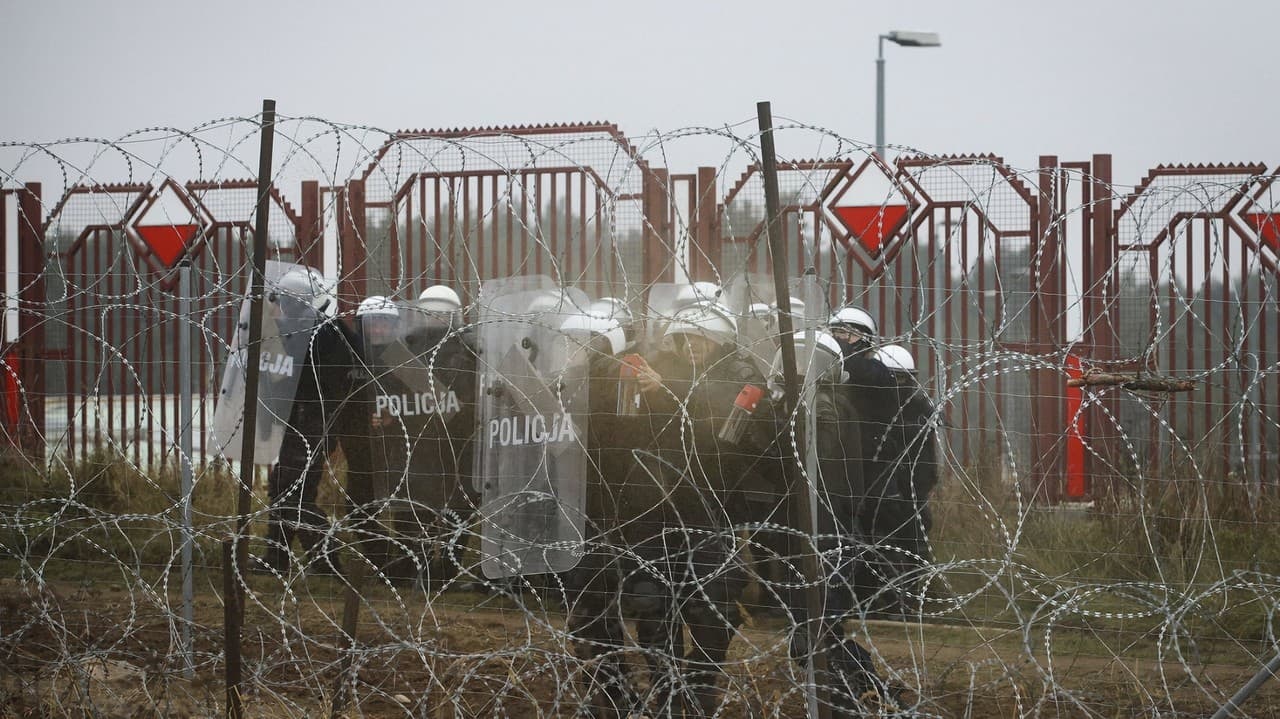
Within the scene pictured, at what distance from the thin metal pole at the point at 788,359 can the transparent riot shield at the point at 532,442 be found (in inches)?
30.4

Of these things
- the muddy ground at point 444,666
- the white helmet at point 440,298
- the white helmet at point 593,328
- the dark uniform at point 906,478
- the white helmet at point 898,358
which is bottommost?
the muddy ground at point 444,666

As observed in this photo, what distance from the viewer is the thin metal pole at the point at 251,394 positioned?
3.61 metres

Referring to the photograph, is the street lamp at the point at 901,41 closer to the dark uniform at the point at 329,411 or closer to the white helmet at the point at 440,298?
the white helmet at the point at 440,298

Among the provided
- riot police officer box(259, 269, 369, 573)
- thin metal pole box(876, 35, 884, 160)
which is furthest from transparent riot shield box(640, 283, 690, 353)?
thin metal pole box(876, 35, 884, 160)

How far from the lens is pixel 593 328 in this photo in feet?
13.1

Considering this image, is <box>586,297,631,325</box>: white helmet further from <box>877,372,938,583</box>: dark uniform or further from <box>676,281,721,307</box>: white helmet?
<box>877,372,938,583</box>: dark uniform

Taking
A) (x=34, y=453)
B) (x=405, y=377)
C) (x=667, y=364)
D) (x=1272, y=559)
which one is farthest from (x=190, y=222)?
(x=1272, y=559)

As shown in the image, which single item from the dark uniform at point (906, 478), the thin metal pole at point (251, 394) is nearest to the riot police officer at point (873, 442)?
the dark uniform at point (906, 478)

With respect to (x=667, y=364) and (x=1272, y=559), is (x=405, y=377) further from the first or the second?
(x=1272, y=559)

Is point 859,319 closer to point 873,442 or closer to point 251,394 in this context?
point 873,442

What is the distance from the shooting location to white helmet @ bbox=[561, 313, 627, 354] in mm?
3871

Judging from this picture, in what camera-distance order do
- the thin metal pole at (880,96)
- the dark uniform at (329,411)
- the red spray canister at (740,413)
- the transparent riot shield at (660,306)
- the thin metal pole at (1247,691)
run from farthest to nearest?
the thin metal pole at (880,96), the dark uniform at (329,411), the transparent riot shield at (660,306), the red spray canister at (740,413), the thin metal pole at (1247,691)

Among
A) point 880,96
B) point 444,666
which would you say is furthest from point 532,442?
point 880,96

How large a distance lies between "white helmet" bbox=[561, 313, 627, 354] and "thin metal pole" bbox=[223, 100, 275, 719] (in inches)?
40.7
